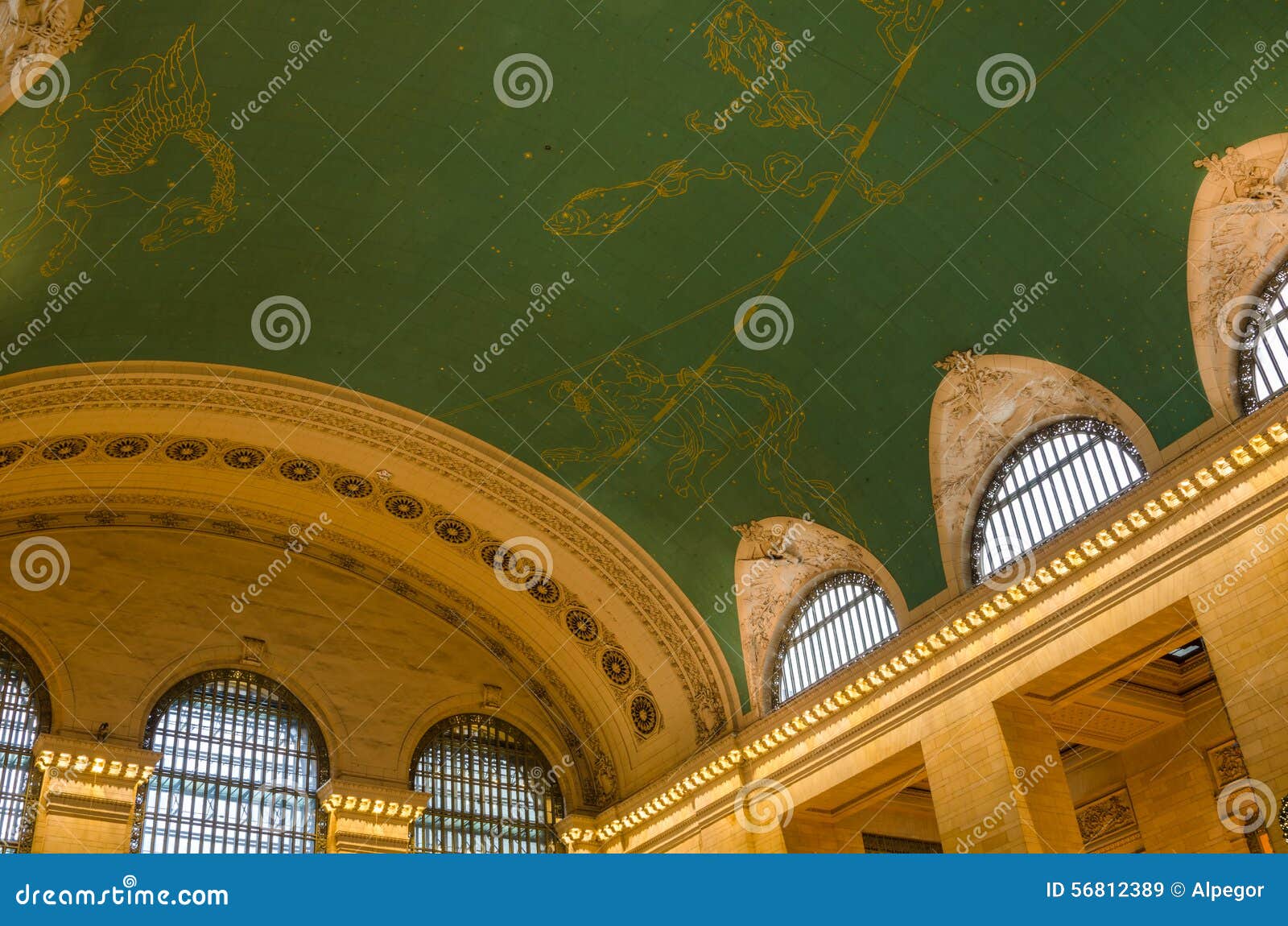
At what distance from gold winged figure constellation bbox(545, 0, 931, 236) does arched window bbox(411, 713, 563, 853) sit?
11.4 meters

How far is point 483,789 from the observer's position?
24.0m

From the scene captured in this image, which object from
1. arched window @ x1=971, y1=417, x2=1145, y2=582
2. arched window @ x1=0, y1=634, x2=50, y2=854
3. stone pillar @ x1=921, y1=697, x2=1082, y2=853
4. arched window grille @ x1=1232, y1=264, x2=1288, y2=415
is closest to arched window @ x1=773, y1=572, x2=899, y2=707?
arched window @ x1=971, y1=417, x2=1145, y2=582

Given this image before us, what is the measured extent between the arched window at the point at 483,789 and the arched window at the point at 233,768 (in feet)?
7.35

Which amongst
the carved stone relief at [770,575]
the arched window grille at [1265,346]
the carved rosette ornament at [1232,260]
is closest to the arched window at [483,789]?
the carved stone relief at [770,575]

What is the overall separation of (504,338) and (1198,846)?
14.8 m

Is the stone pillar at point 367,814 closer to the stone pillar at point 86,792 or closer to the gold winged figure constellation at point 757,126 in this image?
the stone pillar at point 86,792

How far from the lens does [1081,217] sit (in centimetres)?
1612

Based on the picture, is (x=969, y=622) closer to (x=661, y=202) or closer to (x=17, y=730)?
(x=661, y=202)

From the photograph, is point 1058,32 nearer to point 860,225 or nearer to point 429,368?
point 860,225

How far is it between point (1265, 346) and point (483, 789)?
16.3m

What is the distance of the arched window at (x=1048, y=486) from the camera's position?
17078 millimetres

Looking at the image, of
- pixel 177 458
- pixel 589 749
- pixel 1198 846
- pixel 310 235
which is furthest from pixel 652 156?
pixel 1198 846

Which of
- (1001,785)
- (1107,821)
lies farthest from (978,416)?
(1107,821)

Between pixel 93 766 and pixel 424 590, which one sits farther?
pixel 424 590
